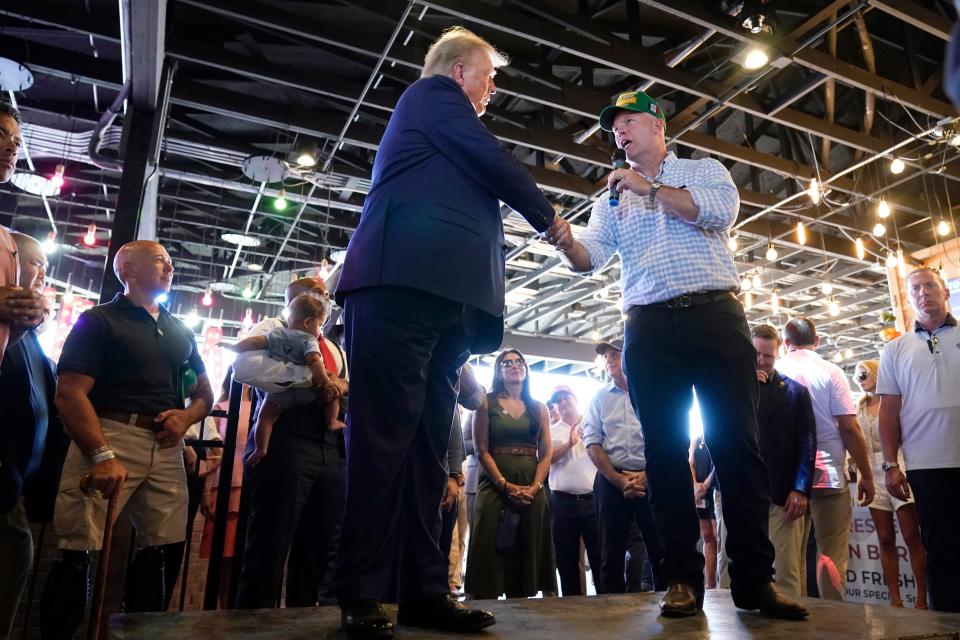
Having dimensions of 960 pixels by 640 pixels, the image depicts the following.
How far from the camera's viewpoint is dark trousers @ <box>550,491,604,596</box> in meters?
4.14

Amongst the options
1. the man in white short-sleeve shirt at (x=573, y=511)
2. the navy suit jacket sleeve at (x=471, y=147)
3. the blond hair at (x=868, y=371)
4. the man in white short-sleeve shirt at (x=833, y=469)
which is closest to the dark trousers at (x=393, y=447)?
the navy suit jacket sleeve at (x=471, y=147)

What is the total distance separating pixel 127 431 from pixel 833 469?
360cm

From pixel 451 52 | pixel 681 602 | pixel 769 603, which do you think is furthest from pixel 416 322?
pixel 769 603

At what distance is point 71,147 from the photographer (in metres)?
7.79

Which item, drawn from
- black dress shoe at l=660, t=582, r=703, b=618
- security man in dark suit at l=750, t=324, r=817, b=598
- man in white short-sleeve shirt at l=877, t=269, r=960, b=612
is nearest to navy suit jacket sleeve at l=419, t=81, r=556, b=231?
black dress shoe at l=660, t=582, r=703, b=618

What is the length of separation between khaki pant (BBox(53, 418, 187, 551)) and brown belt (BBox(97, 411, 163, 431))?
0.6 inches

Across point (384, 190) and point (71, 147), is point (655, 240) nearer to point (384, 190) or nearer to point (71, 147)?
point (384, 190)

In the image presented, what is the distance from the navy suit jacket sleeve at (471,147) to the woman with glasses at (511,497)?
2237 mm

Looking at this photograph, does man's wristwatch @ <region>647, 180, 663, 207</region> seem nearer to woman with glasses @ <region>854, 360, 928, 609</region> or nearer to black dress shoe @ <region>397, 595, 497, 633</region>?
black dress shoe @ <region>397, 595, 497, 633</region>

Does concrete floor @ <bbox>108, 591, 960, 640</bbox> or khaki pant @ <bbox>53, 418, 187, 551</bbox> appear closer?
concrete floor @ <bbox>108, 591, 960, 640</bbox>

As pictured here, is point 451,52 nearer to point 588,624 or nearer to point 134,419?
point 588,624

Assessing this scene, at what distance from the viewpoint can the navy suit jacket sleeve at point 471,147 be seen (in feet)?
5.61

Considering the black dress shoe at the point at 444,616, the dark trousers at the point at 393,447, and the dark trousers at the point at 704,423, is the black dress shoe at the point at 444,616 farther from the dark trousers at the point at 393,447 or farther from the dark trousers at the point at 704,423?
the dark trousers at the point at 704,423

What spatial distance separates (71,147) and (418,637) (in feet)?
27.7
